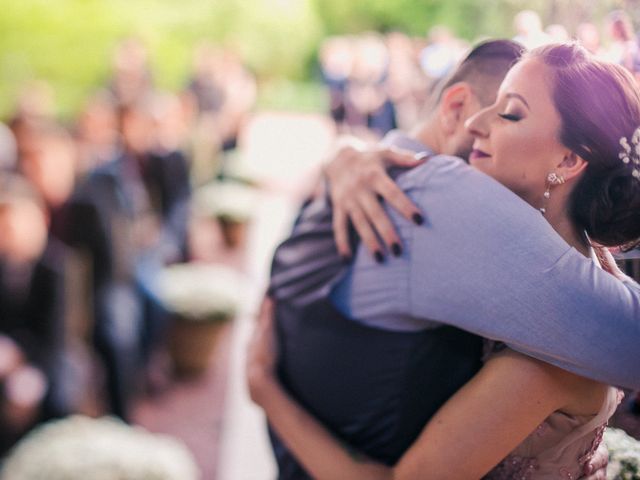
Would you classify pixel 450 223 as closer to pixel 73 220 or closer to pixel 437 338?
pixel 437 338

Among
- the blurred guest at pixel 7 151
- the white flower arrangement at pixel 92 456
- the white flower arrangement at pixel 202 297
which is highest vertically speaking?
the blurred guest at pixel 7 151

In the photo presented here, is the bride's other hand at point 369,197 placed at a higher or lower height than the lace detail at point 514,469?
higher

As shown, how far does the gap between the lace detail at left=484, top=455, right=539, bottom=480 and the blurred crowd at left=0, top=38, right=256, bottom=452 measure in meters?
2.66

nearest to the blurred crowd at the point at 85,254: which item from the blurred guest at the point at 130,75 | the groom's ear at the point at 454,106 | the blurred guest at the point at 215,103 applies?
the blurred guest at the point at 130,75

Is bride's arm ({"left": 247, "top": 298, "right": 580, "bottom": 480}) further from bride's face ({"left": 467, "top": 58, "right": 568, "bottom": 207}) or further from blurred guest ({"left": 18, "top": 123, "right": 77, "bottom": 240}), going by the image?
blurred guest ({"left": 18, "top": 123, "right": 77, "bottom": 240})

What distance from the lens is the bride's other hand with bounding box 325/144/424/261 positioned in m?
0.95

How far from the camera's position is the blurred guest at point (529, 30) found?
85 centimetres

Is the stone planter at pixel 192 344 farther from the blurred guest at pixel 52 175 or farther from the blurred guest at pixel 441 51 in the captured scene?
the blurred guest at pixel 441 51

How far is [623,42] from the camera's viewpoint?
0.83 m

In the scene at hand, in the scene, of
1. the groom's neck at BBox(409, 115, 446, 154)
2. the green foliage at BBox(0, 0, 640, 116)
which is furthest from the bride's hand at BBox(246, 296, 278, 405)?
the green foliage at BBox(0, 0, 640, 116)

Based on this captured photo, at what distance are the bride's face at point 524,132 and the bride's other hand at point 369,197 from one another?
0.39 ft

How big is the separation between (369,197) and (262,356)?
31cm

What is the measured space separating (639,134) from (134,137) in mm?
4658

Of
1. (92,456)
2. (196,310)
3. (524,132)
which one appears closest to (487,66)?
(524,132)
